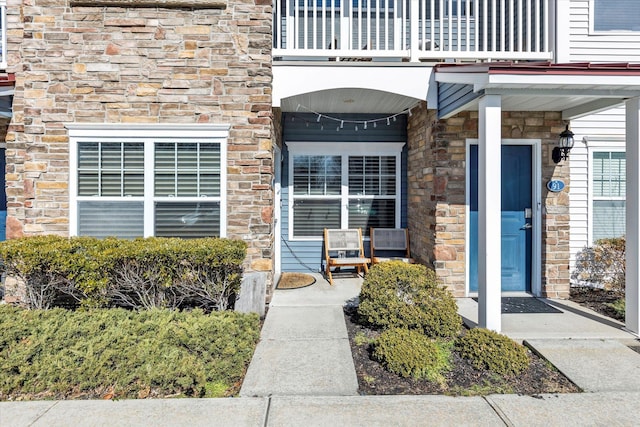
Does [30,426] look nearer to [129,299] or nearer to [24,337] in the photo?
[24,337]

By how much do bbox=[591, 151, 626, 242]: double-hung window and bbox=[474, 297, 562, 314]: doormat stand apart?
1792 mm

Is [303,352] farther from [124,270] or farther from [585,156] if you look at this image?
[585,156]

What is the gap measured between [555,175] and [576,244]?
1381 millimetres

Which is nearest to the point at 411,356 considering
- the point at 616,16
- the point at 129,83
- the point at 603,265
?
the point at 603,265

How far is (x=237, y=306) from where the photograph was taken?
446cm

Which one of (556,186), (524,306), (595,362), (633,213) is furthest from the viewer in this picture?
(556,186)

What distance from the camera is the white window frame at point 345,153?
267 inches

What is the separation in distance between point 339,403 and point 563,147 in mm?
4816

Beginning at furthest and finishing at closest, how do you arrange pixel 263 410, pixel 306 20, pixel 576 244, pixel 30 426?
pixel 576 244 < pixel 306 20 < pixel 263 410 < pixel 30 426

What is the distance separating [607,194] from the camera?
5895mm

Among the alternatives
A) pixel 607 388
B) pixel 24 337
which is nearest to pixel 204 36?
pixel 24 337

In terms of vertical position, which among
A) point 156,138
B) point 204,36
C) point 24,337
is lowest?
point 24,337

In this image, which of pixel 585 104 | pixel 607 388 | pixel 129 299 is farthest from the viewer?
pixel 585 104

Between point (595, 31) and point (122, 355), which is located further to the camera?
point (595, 31)
